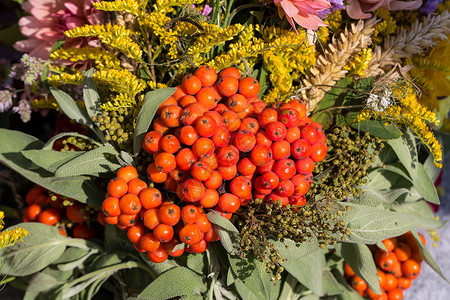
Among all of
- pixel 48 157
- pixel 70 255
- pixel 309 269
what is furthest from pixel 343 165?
pixel 70 255

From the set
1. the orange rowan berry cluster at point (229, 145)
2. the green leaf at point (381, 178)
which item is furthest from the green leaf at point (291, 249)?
the green leaf at point (381, 178)

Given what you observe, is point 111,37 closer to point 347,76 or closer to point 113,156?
point 113,156

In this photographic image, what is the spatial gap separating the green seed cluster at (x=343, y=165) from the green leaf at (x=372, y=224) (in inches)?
1.7

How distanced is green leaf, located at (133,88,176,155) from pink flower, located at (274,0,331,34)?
0.25m

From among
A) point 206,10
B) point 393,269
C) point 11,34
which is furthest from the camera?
point 11,34

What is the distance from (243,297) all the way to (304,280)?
137 millimetres

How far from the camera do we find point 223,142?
67 cm

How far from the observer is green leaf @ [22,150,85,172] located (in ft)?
2.43

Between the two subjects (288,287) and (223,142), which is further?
(288,287)

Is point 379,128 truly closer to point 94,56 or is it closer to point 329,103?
point 329,103

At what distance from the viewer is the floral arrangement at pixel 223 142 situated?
0.69 metres

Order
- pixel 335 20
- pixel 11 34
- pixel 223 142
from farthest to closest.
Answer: pixel 11 34
pixel 335 20
pixel 223 142

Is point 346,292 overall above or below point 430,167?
below

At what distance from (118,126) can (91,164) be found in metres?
0.09
